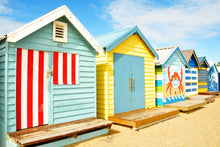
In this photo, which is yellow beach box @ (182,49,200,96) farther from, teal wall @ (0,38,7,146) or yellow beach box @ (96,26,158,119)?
teal wall @ (0,38,7,146)

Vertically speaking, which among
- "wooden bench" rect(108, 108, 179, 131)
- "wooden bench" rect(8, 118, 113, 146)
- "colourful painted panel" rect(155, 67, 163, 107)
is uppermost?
"colourful painted panel" rect(155, 67, 163, 107)

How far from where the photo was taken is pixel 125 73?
8.28 metres

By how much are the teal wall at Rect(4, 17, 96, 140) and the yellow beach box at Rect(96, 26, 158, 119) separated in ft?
3.40

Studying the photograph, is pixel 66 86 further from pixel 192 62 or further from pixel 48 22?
pixel 192 62

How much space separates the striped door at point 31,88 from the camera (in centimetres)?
479

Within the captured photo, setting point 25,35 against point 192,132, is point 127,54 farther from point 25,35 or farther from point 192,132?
point 25,35

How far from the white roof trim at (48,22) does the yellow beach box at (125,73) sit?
1.22 meters

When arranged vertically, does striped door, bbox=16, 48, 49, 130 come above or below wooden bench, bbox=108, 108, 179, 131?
above

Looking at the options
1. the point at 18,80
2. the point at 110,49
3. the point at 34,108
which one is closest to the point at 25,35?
the point at 18,80

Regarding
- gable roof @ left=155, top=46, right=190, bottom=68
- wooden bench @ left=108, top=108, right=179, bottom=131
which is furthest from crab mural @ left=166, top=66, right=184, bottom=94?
wooden bench @ left=108, top=108, right=179, bottom=131

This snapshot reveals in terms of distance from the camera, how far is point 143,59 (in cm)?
931

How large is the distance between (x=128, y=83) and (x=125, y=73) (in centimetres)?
51

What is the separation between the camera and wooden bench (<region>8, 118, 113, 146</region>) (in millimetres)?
4078

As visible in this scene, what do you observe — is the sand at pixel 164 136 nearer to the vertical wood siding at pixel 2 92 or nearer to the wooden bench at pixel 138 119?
the wooden bench at pixel 138 119
